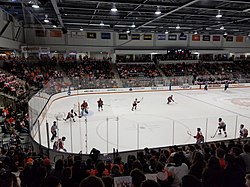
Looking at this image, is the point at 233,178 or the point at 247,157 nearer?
the point at 233,178

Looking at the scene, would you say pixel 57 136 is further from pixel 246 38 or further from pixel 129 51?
pixel 246 38

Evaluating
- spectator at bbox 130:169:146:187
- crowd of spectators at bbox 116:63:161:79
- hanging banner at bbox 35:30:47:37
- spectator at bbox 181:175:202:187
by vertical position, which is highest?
hanging banner at bbox 35:30:47:37

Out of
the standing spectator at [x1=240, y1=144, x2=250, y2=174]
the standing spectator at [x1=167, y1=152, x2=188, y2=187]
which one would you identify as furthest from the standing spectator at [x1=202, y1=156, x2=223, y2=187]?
the standing spectator at [x1=240, y1=144, x2=250, y2=174]

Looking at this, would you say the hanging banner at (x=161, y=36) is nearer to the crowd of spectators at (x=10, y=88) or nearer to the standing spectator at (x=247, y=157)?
the crowd of spectators at (x=10, y=88)

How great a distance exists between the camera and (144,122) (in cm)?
1239

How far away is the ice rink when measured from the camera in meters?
9.51

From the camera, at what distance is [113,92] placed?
23.5 meters

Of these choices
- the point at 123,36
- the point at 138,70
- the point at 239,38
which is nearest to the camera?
the point at 138,70

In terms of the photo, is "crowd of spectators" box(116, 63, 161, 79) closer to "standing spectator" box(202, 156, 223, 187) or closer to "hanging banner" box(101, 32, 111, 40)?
"hanging banner" box(101, 32, 111, 40)

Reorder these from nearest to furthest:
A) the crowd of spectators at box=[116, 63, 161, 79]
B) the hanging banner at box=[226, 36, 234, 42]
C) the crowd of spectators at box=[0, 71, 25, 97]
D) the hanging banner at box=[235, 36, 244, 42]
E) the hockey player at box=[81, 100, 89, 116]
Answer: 1. the crowd of spectators at box=[0, 71, 25, 97]
2. the hockey player at box=[81, 100, 89, 116]
3. the crowd of spectators at box=[116, 63, 161, 79]
4. the hanging banner at box=[226, 36, 234, 42]
5. the hanging banner at box=[235, 36, 244, 42]

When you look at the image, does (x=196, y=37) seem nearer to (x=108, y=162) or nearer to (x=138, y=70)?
(x=138, y=70)

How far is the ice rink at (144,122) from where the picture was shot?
9.51 m

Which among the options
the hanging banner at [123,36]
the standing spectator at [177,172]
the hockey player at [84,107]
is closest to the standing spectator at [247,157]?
the standing spectator at [177,172]

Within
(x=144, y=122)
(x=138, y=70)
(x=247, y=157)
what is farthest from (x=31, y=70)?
(x=247, y=157)
